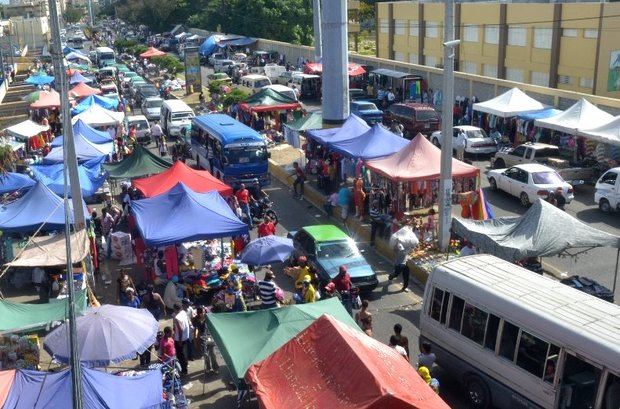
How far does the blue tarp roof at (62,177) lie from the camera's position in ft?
68.6

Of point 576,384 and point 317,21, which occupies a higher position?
point 317,21

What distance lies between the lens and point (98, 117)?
31.0 meters

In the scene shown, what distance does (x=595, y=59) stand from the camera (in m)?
37.3

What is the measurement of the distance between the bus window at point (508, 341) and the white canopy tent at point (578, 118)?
17.1 metres

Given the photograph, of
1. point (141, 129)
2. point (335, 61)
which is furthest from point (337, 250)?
point (141, 129)

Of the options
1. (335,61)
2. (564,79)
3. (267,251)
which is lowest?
(564,79)

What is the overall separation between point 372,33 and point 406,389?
288ft

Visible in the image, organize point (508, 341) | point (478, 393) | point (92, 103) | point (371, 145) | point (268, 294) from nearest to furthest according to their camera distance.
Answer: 1. point (508, 341)
2. point (478, 393)
3. point (268, 294)
4. point (371, 145)
5. point (92, 103)

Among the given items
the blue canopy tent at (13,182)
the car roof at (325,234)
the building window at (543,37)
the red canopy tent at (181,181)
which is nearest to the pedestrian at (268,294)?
the car roof at (325,234)

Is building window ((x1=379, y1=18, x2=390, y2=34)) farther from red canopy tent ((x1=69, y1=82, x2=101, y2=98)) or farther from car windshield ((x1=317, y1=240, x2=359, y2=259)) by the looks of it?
car windshield ((x1=317, y1=240, x2=359, y2=259))

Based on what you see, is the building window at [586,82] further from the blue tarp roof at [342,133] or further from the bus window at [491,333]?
the bus window at [491,333]

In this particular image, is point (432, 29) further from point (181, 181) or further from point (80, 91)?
point (181, 181)

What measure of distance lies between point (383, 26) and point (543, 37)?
2108 cm

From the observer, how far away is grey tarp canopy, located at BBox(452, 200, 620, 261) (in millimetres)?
14242
